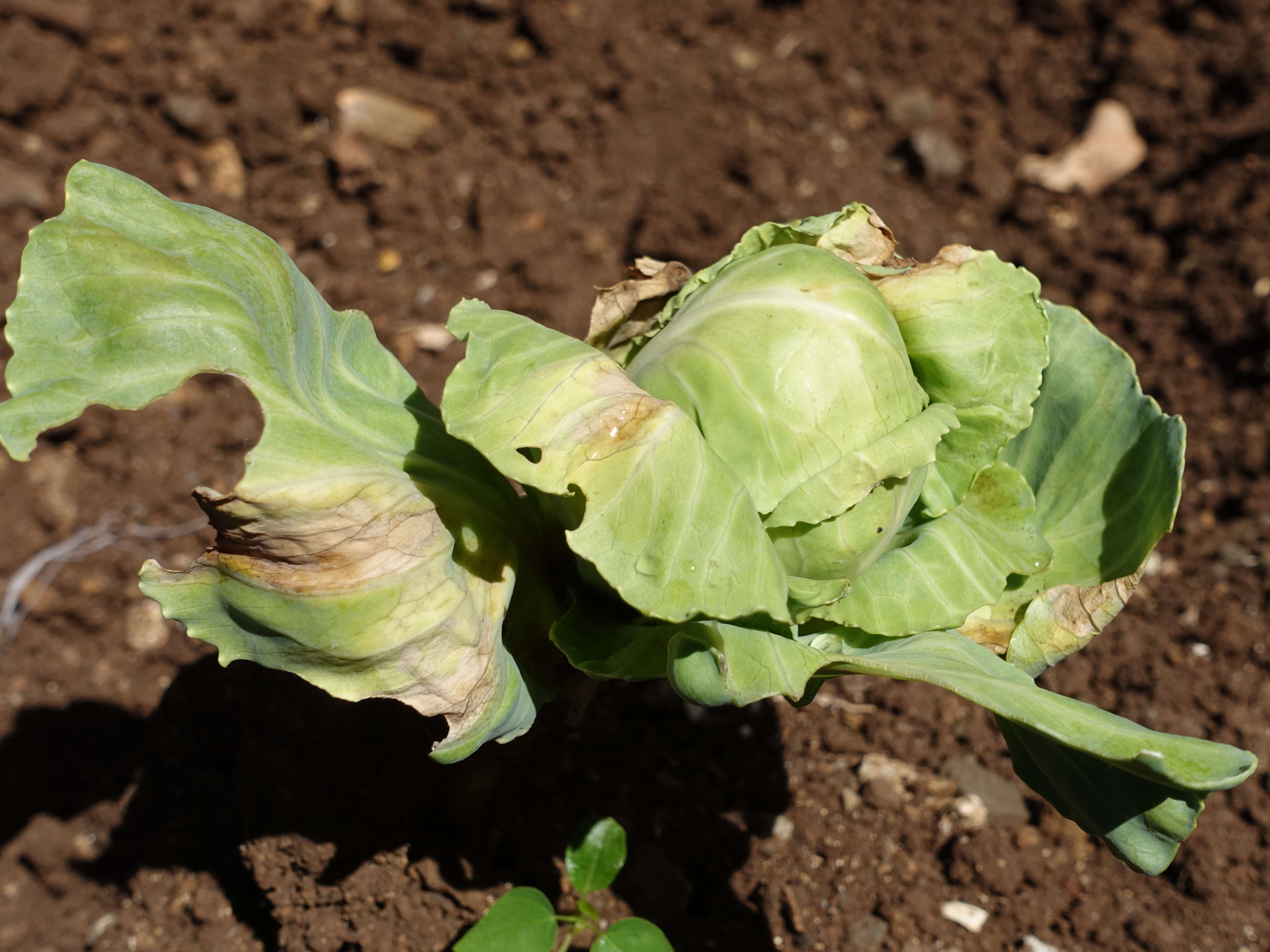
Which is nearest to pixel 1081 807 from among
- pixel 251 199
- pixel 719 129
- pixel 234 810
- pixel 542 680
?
pixel 542 680

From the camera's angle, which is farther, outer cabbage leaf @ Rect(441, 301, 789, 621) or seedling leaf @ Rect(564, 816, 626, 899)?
seedling leaf @ Rect(564, 816, 626, 899)

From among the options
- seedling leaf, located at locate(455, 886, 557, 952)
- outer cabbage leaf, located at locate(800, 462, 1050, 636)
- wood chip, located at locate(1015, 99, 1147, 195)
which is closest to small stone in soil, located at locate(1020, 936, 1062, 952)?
outer cabbage leaf, located at locate(800, 462, 1050, 636)

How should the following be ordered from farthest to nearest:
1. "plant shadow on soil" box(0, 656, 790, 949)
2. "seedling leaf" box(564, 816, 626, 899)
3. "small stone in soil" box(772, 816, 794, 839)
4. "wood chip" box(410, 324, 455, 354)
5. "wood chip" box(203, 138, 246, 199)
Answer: "wood chip" box(203, 138, 246, 199) → "wood chip" box(410, 324, 455, 354) → "small stone in soil" box(772, 816, 794, 839) → "plant shadow on soil" box(0, 656, 790, 949) → "seedling leaf" box(564, 816, 626, 899)

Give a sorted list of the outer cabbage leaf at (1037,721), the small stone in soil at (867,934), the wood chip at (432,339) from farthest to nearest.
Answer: the wood chip at (432,339)
the small stone in soil at (867,934)
the outer cabbage leaf at (1037,721)

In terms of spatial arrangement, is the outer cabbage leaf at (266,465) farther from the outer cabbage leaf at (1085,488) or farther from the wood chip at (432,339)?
the wood chip at (432,339)

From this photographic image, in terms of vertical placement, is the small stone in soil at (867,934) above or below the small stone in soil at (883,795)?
below

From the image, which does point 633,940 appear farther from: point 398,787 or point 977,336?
point 977,336

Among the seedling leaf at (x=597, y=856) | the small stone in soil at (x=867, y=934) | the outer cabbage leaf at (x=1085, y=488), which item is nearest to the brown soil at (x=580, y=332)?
the small stone in soil at (x=867, y=934)

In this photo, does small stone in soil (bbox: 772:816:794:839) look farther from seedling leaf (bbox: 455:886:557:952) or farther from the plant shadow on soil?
seedling leaf (bbox: 455:886:557:952)
